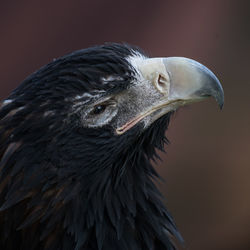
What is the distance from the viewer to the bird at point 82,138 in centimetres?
Result: 180

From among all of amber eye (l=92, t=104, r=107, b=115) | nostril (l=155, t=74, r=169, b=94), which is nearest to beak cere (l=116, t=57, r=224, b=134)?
nostril (l=155, t=74, r=169, b=94)

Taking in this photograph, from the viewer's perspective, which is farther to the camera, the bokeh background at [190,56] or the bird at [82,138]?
the bokeh background at [190,56]

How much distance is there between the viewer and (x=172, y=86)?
6.16 feet

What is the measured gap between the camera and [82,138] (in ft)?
6.08

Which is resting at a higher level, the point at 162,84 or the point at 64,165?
the point at 162,84

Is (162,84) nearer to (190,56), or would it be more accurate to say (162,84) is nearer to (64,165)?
(64,165)

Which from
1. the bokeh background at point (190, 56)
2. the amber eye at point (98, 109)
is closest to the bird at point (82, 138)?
the amber eye at point (98, 109)

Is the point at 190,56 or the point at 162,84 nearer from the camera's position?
the point at 162,84

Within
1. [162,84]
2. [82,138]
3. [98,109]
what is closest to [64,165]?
[82,138]

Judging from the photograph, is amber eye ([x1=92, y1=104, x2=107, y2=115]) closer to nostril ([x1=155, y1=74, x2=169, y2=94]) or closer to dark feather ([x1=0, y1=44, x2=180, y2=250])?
dark feather ([x1=0, y1=44, x2=180, y2=250])

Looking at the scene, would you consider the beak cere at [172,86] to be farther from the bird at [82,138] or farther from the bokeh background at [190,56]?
the bokeh background at [190,56]

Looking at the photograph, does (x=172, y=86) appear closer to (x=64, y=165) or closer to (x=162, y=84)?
(x=162, y=84)

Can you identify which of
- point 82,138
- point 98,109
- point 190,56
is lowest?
point 190,56

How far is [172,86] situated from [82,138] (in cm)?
41
